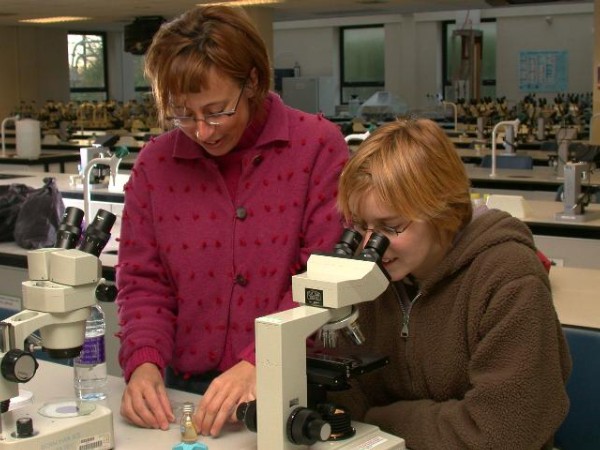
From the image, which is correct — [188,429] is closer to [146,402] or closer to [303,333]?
[146,402]

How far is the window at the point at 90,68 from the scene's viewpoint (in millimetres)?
16234

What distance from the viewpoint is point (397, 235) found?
58.2 inches

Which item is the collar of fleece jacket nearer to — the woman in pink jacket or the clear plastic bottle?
the woman in pink jacket

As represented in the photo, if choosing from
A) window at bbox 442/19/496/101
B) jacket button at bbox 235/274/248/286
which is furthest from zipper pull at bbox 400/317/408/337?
window at bbox 442/19/496/101

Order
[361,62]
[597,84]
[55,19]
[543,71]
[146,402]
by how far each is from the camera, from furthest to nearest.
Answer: [361,62], [55,19], [543,71], [597,84], [146,402]

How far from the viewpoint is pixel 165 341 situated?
1763 millimetres

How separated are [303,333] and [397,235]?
285 millimetres

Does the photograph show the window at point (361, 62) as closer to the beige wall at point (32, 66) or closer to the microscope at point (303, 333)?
the beige wall at point (32, 66)

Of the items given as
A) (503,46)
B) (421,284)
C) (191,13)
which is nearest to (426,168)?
(421,284)

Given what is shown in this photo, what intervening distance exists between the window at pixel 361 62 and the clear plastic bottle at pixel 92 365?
13.1 m

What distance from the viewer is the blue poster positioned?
42.0 feet

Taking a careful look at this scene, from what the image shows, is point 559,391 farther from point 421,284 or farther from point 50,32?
point 50,32

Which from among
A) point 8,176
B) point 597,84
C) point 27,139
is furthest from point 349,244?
point 597,84

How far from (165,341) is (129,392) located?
0.14 meters
